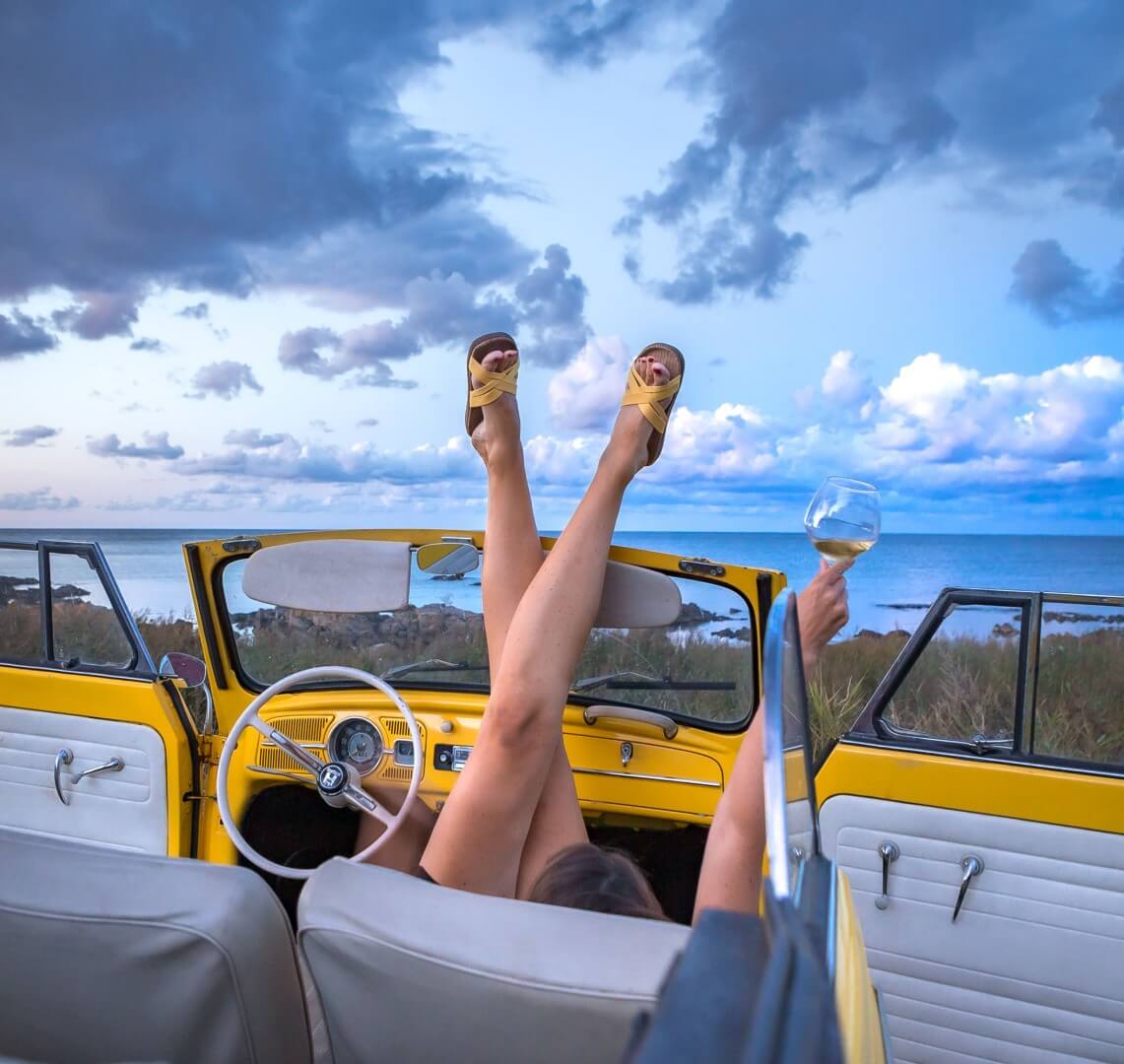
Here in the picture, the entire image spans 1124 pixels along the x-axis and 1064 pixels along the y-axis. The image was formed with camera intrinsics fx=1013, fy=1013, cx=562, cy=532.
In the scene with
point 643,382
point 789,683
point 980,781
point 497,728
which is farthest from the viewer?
point 643,382

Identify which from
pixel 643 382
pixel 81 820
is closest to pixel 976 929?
pixel 643 382

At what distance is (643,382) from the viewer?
3.15 metres

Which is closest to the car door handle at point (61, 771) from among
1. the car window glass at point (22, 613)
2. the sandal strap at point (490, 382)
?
the car window glass at point (22, 613)

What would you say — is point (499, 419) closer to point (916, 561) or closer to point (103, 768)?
point (103, 768)

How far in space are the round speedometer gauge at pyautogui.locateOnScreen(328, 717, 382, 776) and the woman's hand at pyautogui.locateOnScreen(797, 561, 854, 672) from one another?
61.4 inches

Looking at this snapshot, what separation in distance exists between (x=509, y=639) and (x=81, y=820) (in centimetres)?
189

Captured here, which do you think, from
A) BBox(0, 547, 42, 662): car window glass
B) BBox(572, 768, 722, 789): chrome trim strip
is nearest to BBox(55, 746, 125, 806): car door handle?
BBox(0, 547, 42, 662): car window glass

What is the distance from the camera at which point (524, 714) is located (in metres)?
2.85

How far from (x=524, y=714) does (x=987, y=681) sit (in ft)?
5.31

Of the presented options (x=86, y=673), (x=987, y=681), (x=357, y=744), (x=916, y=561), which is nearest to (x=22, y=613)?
(x=86, y=673)

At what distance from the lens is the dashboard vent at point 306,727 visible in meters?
3.38

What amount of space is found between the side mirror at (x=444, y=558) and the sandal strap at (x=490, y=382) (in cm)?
47

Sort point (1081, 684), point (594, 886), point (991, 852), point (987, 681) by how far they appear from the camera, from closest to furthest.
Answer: point (594, 886)
point (991, 852)
point (987, 681)
point (1081, 684)

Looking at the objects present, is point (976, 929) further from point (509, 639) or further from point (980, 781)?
point (509, 639)
